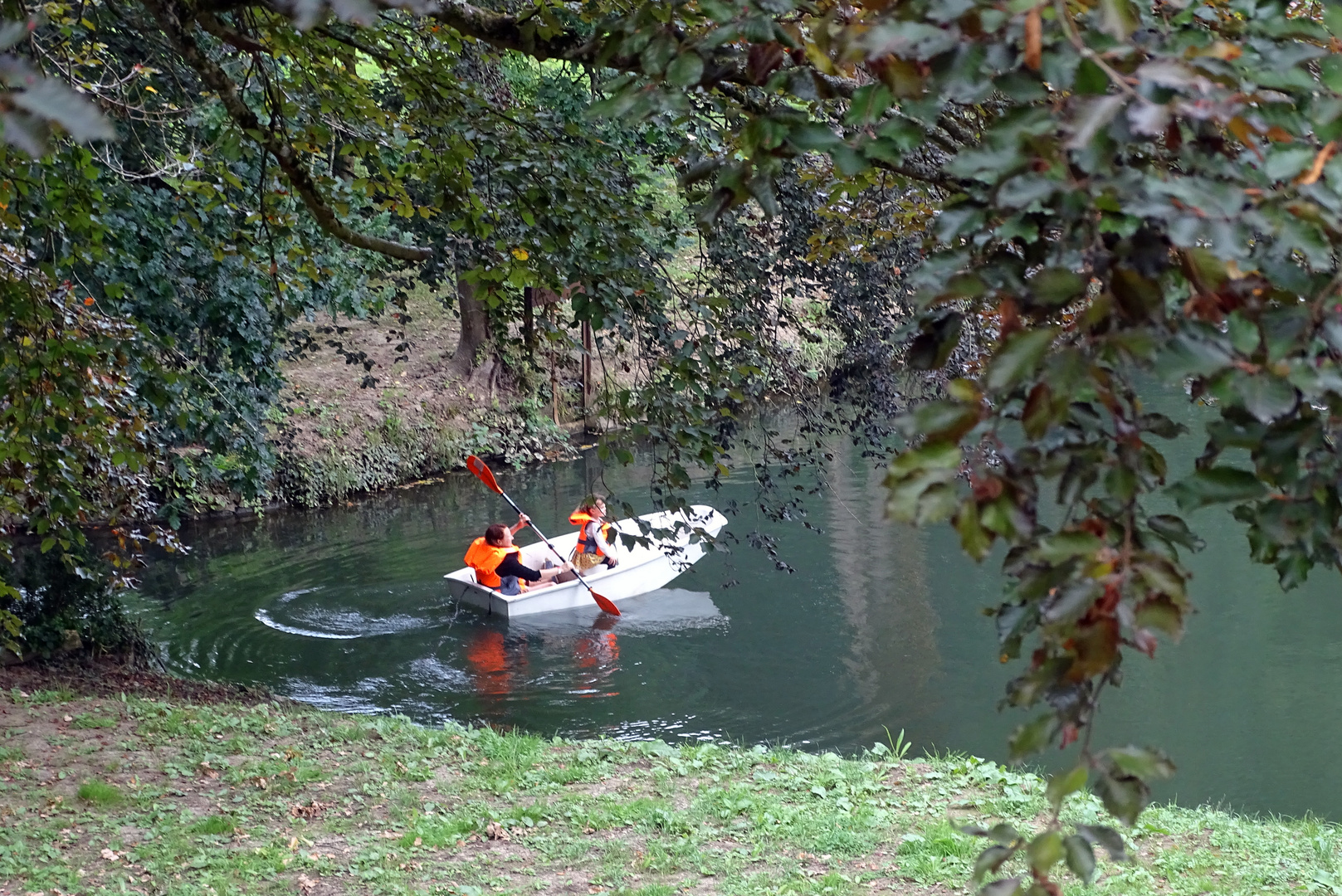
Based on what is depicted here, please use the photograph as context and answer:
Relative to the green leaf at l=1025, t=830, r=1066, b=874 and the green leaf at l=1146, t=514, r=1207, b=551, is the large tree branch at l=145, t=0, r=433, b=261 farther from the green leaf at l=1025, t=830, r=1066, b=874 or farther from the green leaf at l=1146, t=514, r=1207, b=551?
the green leaf at l=1025, t=830, r=1066, b=874

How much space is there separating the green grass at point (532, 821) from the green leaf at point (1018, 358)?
3.03 m

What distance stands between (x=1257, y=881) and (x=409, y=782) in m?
3.85

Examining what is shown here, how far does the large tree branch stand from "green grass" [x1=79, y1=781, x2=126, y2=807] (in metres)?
2.97

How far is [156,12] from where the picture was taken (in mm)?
3572

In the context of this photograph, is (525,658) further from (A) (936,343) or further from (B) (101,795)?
(A) (936,343)

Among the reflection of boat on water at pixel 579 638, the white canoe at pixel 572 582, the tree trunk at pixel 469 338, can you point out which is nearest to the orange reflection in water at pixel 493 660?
the reflection of boat on water at pixel 579 638

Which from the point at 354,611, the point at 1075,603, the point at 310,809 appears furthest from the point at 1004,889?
the point at 354,611

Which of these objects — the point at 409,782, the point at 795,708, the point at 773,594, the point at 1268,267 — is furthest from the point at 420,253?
the point at 773,594

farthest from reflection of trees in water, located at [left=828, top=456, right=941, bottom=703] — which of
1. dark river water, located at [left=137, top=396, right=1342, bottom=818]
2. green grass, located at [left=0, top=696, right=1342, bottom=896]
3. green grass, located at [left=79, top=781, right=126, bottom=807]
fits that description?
green grass, located at [left=79, top=781, right=126, bottom=807]

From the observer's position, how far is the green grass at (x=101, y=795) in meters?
5.48

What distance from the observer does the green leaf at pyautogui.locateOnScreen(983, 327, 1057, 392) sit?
1.04 meters

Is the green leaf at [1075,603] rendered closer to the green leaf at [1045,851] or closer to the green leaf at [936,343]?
the green leaf at [1045,851]

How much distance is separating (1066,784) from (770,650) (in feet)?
30.9

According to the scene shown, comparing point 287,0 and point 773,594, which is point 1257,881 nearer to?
point 287,0
